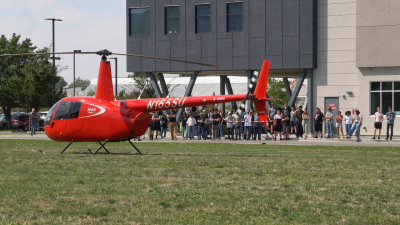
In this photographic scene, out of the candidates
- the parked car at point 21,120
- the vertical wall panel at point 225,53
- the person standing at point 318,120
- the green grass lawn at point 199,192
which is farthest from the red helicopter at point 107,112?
the parked car at point 21,120

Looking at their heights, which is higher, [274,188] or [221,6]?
[221,6]

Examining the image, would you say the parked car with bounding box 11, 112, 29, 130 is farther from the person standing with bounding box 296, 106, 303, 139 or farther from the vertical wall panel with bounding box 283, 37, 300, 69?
the person standing with bounding box 296, 106, 303, 139

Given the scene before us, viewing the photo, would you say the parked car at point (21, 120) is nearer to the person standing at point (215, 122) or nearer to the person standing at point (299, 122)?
the person standing at point (215, 122)

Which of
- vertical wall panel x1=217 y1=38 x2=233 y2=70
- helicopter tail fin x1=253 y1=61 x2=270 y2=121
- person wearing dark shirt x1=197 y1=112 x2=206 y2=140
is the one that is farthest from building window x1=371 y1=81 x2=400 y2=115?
helicopter tail fin x1=253 y1=61 x2=270 y2=121

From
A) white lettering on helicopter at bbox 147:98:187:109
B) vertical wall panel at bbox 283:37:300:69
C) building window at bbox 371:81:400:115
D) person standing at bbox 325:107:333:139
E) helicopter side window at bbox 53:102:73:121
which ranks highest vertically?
vertical wall panel at bbox 283:37:300:69

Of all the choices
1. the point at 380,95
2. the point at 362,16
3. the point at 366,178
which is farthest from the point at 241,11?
the point at 366,178

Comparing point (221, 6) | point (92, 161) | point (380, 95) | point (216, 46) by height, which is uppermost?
point (221, 6)

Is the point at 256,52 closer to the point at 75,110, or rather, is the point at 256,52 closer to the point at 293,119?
the point at 293,119

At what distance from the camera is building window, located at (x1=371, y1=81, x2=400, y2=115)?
36.4 m

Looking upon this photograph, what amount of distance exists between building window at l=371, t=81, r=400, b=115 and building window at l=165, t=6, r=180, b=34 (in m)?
14.0

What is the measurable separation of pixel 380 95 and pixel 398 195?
1093 inches

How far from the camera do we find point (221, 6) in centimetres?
3953

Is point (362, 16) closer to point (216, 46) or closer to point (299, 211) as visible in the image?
point (216, 46)

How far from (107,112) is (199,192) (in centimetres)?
1000
